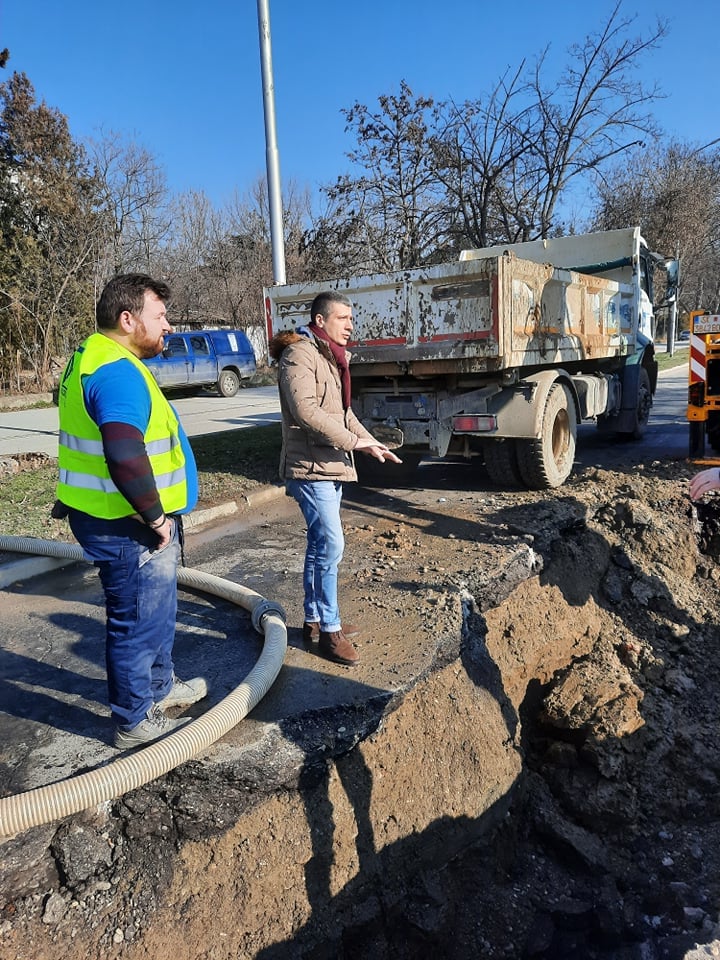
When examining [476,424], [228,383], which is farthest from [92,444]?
[228,383]

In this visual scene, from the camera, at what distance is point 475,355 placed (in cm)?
584

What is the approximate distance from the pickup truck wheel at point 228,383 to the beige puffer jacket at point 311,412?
1604 centimetres

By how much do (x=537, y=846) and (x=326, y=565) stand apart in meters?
1.78

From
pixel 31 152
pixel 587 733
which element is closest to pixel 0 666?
pixel 587 733

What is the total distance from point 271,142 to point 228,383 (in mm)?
10201

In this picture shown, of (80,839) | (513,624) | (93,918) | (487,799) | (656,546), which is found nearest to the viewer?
(93,918)

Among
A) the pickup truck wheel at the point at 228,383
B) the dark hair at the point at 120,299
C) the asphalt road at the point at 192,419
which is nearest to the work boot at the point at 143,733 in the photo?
the dark hair at the point at 120,299

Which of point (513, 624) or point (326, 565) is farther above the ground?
point (326, 565)

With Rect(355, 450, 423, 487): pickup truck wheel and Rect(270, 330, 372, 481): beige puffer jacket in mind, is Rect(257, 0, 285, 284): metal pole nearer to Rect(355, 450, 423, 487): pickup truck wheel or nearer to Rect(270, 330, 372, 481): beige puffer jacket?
Rect(355, 450, 423, 487): pickup truck wheel

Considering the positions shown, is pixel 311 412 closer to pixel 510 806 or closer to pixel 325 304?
pixel 325 304

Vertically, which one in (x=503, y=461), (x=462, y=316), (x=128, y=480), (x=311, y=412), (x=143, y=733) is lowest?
(x=143, y=733)

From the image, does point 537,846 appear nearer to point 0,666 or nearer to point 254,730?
point 254,730

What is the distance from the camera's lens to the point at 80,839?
8.03 ft

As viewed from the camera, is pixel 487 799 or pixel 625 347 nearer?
pixel 487 799
